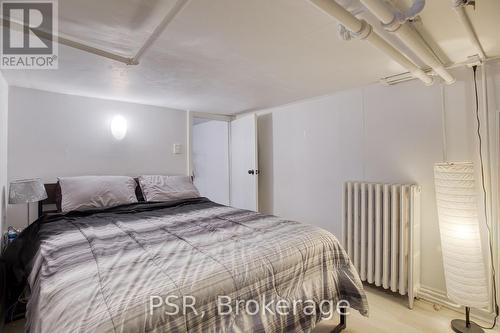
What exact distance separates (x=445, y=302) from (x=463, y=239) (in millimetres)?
695

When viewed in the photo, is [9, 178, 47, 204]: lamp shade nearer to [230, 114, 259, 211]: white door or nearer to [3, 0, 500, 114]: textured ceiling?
[3, 0, 500, 114]: textured ceiling

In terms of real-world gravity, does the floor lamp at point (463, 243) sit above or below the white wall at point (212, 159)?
below

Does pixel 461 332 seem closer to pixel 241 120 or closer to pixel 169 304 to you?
pixel 169 304

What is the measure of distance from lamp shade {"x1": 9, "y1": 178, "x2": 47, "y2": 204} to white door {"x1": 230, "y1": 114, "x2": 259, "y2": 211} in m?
2.38

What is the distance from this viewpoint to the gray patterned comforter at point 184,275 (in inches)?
35.3

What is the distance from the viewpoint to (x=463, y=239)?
5.71 ft

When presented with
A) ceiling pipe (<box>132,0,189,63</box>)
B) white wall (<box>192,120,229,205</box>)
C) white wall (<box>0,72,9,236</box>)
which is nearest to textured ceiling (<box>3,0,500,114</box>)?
ceiling pipe (<box>132,0,189,63</box>)

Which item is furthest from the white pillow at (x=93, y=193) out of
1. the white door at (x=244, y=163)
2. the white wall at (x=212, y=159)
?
the white wall at (x=212, y=159)

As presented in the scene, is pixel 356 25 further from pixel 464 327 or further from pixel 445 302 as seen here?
pixel 445 302

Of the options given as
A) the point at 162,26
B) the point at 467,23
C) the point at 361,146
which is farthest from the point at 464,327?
the point at 162,26

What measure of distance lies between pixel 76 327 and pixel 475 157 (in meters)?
2.66

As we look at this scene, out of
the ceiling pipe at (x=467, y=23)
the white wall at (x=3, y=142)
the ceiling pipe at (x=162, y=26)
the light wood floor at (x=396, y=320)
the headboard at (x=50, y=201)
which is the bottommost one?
the light wood floor at (x=396, y=320)

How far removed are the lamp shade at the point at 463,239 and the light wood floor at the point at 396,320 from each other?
0.90 feet

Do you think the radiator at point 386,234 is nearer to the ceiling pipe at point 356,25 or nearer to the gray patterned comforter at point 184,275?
the gray patterned comforter at point 184,275
